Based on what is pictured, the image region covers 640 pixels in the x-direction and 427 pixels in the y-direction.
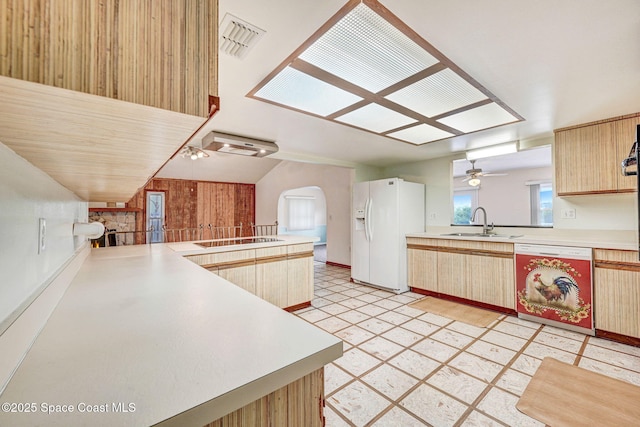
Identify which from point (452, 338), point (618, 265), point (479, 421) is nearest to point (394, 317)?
point (452, 338)

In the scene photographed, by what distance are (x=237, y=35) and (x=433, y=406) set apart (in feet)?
7.69

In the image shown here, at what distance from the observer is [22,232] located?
70 centimetres

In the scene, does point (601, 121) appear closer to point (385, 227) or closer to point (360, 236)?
point (385, 227)

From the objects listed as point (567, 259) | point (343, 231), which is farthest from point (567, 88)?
point (343, 231)

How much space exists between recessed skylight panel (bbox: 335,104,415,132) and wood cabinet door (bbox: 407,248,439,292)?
6.44 feet

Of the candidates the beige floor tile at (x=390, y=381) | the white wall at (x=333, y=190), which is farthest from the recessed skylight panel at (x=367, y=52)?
the white wall at (x=333, y=190)

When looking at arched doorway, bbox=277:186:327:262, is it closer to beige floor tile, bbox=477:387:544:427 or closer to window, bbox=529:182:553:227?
window, bbox=529:182:553:227

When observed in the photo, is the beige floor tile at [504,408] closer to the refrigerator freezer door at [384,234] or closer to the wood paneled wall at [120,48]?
the wood paneled wall at [120,48]

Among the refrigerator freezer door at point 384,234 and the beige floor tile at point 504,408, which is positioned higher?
the refrigerator freezer door at point 384,234

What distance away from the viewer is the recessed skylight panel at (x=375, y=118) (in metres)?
2.24

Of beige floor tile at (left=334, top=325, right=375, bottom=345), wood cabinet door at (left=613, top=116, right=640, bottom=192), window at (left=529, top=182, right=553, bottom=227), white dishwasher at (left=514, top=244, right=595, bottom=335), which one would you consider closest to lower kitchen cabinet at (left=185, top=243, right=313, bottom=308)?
beige floor tile at (left=334, top=325, right=375, bottom=345)

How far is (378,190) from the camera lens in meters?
4.04

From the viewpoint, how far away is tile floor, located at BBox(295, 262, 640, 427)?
152 cm

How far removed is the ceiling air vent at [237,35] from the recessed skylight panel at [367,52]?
0.92ft
